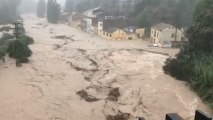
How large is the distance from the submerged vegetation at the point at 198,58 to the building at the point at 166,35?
15.5 m

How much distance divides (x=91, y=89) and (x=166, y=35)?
1157 inches

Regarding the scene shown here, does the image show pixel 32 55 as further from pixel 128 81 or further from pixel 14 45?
pixel 128 81

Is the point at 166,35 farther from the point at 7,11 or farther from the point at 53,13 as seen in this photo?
the point at 53,13

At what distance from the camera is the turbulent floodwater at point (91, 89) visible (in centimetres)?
2551

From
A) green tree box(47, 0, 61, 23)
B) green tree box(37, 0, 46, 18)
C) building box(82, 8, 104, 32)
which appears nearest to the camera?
building box(82, 8, 104, 32)

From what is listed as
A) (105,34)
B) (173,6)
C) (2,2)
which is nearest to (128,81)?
(105,34)

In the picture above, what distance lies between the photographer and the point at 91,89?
31359 mm

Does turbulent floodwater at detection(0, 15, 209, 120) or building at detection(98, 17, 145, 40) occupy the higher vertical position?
building at detection(98, 17, 145, 40)

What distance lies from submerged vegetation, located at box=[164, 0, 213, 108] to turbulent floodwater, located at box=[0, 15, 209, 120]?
125 cm

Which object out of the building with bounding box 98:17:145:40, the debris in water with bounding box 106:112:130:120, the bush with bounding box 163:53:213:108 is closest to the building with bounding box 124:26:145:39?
the building with bounding box 98:17:145:40

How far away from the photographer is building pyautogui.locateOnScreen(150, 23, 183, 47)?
55.8m

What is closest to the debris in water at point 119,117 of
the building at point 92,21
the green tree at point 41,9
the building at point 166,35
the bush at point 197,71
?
the bush at point 197,71

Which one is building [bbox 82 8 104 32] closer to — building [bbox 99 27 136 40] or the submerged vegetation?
building [bbox 99 27 136 40]

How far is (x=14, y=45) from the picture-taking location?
41.4m
